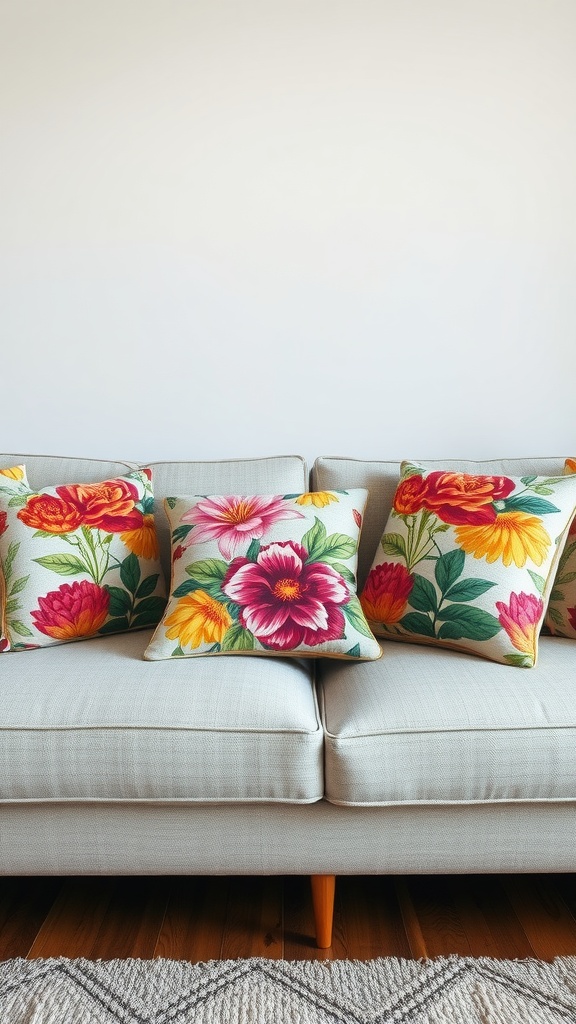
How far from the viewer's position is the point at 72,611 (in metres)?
1.73

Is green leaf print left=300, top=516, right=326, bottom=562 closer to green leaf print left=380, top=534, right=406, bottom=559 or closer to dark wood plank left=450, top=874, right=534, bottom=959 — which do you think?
green leaf print left=380, top=534, right=406, bottom=559

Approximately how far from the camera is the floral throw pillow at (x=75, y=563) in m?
1.72

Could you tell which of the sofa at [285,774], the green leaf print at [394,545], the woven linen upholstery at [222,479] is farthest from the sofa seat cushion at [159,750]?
the woven linen upholstery at [222,479]

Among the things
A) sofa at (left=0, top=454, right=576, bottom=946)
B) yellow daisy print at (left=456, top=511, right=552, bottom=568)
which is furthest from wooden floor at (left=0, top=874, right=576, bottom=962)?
yellow daisy print at (left=456, top=511, right=552, bottom=568)

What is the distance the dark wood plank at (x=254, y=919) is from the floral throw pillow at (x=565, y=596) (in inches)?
34.0

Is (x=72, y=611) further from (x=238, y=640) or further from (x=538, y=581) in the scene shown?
(x=538, y=581)

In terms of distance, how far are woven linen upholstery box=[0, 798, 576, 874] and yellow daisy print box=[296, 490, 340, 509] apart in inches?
26.7

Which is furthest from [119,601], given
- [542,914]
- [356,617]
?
[542,914]

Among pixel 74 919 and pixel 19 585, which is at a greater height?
pixel 19 585

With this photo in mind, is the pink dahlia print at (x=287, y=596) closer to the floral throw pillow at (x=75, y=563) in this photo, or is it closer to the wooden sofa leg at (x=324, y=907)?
the floral throw pillow at (x=75, y=563)

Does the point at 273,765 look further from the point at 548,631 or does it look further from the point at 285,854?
the point at 548,631

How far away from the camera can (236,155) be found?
87.4 inches

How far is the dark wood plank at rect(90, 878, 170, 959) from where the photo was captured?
1437 mm

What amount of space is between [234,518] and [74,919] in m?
0.90
